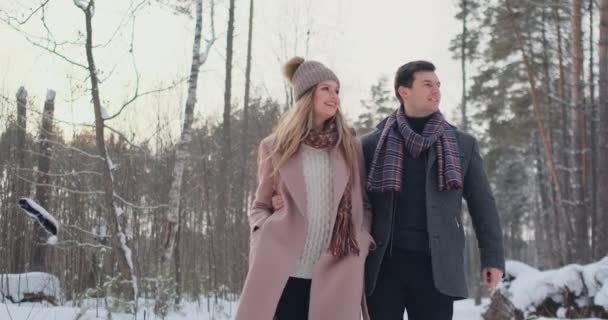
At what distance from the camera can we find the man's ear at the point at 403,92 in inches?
119

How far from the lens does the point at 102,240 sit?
25.7ft

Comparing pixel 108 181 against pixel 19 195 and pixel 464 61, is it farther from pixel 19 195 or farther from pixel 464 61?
pixel 464 61

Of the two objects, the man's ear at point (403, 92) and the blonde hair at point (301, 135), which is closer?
the blonde hair at point (301, 135)

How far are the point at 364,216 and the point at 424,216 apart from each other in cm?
28

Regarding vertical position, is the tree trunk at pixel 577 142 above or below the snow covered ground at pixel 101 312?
above

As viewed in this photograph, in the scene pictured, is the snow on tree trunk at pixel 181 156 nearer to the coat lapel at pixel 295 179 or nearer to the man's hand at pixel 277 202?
the man's hand at pixel 277 202

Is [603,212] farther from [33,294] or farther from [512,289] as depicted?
[33,294]

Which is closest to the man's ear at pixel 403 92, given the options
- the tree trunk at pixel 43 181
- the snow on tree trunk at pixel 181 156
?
the tree trunk at pixel 43 181

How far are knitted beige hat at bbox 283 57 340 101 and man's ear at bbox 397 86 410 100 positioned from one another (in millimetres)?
307

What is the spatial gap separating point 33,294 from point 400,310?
17.0 ft

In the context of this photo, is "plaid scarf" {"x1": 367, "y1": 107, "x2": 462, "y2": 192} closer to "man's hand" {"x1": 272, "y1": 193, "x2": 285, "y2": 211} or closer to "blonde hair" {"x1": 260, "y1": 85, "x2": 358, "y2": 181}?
"blonde hair" {"x1": 260, "y1": 85, "x2": 358, "y2": 181}

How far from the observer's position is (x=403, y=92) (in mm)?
3055

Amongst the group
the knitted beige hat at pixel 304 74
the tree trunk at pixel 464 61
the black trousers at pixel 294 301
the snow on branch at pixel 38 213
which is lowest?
the black trousers at pixel 294 301

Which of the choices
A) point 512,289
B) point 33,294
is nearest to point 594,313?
point 512,289
